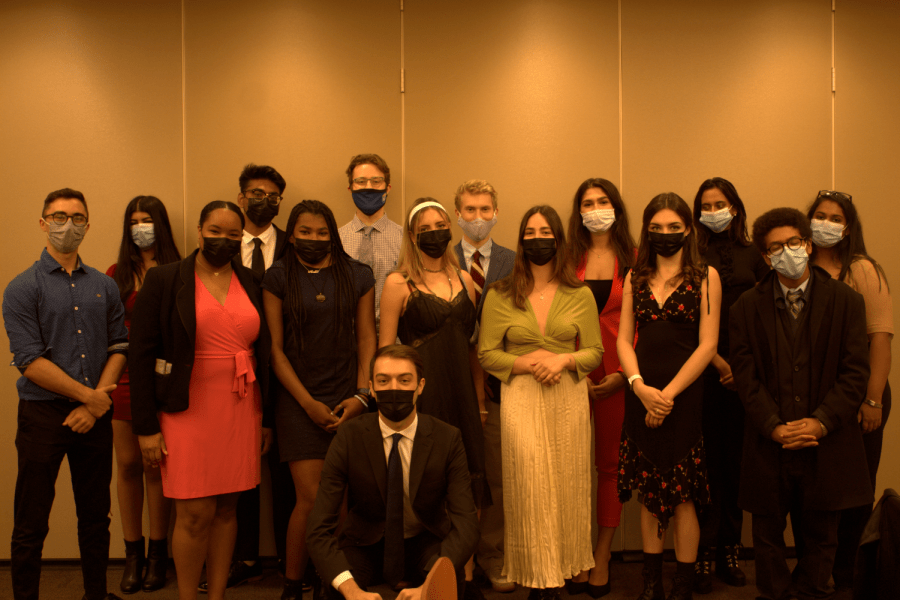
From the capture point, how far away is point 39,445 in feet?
9.03

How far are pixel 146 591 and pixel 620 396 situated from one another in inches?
101

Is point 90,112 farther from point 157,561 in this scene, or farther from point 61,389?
point 157,561

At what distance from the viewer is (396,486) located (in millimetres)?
2402

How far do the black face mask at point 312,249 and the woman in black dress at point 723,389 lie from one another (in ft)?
5.93

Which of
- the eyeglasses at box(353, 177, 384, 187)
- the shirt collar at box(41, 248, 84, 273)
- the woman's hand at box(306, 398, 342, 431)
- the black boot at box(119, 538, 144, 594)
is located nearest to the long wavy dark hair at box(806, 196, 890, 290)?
the eyeglasses at box(353, 177, 384, 187)

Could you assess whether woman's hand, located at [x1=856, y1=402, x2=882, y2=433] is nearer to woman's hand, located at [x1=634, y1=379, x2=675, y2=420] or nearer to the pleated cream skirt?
woman's hand, located at [x1=634, y1=379, x2=675, y2=420]

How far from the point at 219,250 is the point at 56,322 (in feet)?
2.64

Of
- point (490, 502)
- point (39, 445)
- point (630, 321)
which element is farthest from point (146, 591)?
point (630, 321)

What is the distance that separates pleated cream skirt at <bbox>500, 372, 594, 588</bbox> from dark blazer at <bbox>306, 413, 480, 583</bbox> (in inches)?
18.8

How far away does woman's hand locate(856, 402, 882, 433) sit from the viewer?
2949 millimetres

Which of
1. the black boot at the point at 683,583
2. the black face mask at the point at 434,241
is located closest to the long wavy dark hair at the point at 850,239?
the black boot at the point at 683,583

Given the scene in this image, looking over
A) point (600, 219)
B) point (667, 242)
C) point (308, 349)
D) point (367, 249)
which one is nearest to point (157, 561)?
point (308, 349)

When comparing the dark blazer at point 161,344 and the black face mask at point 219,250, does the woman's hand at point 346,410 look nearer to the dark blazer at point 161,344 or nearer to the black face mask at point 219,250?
the dark blazer at point 161,344

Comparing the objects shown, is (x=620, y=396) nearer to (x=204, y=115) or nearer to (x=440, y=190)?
(x=440, y=190)
